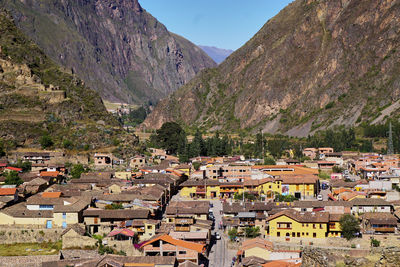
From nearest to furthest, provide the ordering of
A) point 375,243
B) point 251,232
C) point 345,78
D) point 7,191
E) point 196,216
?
point 375,243
point 251,232
point 196,216
point 7,191
point 345,78

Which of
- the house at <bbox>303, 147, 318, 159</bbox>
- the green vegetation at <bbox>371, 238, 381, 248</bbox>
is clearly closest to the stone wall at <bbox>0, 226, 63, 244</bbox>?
the green vegetation at <bbox>371, 238, 381, 248</bbox>

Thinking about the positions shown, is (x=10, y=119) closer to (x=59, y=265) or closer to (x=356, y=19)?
(x=59, y=265)

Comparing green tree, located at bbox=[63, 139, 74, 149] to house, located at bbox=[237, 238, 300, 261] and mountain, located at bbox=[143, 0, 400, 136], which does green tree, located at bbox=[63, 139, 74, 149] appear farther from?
mountain, located at bbox=[143, 0, 400, 136]

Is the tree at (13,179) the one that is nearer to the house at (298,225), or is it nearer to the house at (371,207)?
the house at (298,225)

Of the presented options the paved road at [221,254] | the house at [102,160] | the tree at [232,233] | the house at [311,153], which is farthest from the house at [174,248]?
the house at [311,153]

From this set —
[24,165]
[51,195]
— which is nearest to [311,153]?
[24,165]

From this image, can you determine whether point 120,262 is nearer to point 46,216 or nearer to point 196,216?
point 196,216
